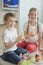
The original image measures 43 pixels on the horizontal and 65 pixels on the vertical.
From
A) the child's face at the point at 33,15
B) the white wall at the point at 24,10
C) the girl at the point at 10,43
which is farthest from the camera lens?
the white wall at the point at 24,10

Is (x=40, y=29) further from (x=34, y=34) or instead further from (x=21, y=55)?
(x=21, y=55)

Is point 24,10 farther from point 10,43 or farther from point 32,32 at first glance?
point 10,43

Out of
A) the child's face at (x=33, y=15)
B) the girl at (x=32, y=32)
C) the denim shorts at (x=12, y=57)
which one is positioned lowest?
the denim shorts at (x=12, y=57)

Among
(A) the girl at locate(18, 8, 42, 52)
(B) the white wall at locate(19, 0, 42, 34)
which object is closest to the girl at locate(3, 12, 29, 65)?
(A) the girl at locate(18, 8, 42, 52)

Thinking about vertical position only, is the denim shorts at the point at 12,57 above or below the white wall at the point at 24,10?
below

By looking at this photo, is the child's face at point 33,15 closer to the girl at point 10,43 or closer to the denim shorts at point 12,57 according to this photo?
the girl at point 10,43

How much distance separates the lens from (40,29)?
1.90 m

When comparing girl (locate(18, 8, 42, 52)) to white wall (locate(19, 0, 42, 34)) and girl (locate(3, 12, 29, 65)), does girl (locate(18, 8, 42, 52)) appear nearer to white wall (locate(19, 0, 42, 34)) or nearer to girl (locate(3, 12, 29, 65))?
girl (locate(3, 12, 29, 65))

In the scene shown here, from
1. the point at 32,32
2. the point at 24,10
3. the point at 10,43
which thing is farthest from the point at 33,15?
the point at 24,10

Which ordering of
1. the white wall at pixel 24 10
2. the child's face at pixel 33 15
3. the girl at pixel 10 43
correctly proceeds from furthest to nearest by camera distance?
the white wall at pixel 24 10 → the child's face at pixel 33 15 → the girl at pixel 10 43

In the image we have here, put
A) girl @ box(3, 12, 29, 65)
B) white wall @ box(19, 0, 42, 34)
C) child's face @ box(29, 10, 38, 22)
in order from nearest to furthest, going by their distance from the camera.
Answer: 1. girl @ box(3, 12, 29, 65)
2. child's face @ box(29, 10, 38, 22)
3. white wall @ box(19, 0, 42, 34)

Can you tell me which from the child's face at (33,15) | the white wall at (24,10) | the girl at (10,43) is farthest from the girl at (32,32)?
the white wall at (24,10)

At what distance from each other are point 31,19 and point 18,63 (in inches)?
20.6

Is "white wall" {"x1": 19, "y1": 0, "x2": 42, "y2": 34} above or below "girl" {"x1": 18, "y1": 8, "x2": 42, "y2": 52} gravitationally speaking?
above
